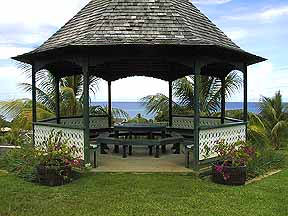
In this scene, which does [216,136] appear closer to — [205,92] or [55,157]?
[55,157]

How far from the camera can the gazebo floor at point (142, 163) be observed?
8.59 metres

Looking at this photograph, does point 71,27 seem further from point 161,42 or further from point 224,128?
point 224,128

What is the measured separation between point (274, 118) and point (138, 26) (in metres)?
8.08

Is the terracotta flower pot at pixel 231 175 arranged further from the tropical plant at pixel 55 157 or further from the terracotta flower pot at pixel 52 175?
the terracotta flower pot at pixel 52 175

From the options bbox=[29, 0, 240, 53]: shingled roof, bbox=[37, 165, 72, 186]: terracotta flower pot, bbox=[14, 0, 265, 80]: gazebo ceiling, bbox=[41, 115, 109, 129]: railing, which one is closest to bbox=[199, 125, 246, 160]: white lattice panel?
bbox=[14, 0, 265, 80]: gazebo ceiling

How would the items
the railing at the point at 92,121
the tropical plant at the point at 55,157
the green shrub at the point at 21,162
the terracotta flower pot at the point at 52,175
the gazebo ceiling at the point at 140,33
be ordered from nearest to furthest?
1. the terracotta flower pot at the point at 52,175
2. the tropical plant at the point at 55,157
3. the green shrub at the point at 21,162
4. the gazebo ceiling at the point at 140,33
5. the railing at the point at 92,121

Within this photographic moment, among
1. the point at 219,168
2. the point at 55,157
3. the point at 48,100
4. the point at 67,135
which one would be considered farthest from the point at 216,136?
the point at 48,100

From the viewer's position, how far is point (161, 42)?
8.35m

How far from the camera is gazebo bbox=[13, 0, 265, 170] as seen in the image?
8.57 metres

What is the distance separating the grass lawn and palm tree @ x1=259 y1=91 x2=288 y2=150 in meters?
6.52

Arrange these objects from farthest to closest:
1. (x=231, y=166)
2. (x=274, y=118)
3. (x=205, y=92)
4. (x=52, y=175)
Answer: (x=205, y=92) → (x=274, y=118) → (x=231, y=166) → (x=52, y=175)

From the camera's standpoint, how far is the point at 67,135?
914 cm

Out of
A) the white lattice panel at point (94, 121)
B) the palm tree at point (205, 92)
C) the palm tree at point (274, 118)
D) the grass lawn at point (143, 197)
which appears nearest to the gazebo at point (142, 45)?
the grass lawn at point (143, 197)

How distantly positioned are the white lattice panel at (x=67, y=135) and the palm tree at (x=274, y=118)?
846cm
